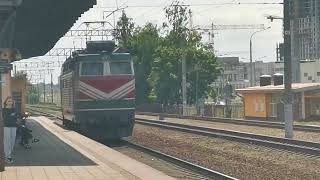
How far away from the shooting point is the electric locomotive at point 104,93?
78.8ft

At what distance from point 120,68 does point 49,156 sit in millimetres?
8892

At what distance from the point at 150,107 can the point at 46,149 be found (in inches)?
2174

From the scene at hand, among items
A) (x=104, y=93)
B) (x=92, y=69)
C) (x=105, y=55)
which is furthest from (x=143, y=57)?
(x=104, y=93)

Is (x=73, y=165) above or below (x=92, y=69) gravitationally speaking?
below

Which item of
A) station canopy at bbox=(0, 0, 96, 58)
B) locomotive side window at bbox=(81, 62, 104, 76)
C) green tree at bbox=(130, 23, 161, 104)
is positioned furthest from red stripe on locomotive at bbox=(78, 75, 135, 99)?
green tree at bbox=(130, 23, 161, 104)

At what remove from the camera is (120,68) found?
24438 mm

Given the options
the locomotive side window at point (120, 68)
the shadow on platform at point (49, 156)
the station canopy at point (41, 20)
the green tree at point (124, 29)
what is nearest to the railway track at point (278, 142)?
the locomotive side window at point (120, 68)

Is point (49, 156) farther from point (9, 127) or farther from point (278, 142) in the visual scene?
point (278, 142)

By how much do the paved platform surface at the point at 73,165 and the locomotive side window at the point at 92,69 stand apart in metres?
5.39

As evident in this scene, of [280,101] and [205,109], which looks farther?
[205,109]

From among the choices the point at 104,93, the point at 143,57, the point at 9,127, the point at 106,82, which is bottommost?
the point at 9,127

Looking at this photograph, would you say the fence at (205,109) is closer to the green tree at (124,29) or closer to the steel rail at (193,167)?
the green tree at (124,29)

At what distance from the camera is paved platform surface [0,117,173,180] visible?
1197 cm

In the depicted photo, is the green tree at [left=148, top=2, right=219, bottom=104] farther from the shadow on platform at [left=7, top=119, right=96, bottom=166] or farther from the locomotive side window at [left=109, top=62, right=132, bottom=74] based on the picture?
the shadow on platform at [left=7, top=119, right=96, bottom=166]
